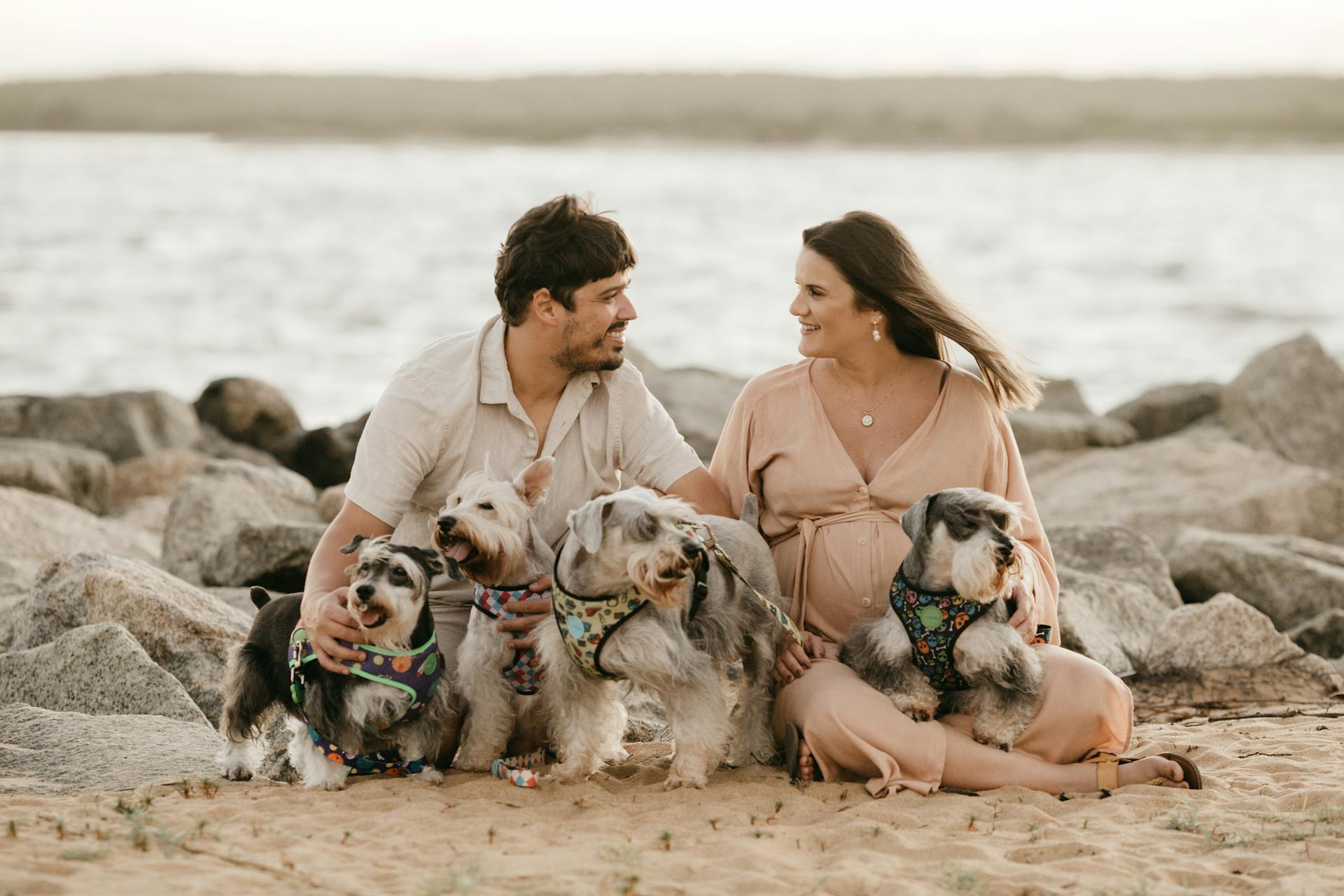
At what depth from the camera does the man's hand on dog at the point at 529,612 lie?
6.18 metres

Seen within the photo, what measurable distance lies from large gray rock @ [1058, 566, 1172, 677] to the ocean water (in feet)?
7.97

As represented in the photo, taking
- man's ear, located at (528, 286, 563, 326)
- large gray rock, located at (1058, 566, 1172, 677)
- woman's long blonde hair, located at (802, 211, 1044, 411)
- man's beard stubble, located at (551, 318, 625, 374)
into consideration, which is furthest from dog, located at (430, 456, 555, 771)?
large gray rock, located at (1058, 566, 1172, 677)

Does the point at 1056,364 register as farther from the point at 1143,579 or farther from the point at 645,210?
the point at 645,210

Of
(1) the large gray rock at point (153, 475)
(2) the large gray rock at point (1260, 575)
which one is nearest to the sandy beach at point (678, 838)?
(2) the large gray rock at point (1260, 575)

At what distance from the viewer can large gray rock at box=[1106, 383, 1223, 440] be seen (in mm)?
17995

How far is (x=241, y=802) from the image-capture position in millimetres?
5816

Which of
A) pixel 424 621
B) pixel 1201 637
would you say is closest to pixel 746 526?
pixel 424 621

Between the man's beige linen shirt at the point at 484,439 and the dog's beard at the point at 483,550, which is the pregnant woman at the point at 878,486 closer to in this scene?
the man's beige linen shirt at the point at 484,439

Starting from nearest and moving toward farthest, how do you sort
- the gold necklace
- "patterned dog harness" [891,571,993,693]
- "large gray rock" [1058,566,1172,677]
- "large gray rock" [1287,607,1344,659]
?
"patterned dog harness" [891,571,993,693], the gold necklace, "large gray rock" [1058,566,1172,677], "large gray rock" [1287,607,1344,659]

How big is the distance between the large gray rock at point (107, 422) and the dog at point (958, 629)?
13119mm

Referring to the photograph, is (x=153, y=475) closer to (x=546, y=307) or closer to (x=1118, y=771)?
(x=546, y=307)

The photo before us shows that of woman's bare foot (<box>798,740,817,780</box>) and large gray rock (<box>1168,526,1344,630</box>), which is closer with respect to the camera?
woman's bare foot (<box>798,740,817,780</box>)

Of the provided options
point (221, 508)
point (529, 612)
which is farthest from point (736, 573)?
point (221, 508)

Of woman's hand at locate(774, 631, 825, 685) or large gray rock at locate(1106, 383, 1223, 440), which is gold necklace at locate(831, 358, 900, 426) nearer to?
woman's hand at locate(774, 631, 825, 685)
